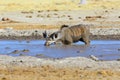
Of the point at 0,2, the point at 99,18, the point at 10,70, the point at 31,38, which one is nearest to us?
the point at 10,70

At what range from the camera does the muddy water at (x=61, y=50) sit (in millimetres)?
15609

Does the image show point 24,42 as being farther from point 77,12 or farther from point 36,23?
point 77,12

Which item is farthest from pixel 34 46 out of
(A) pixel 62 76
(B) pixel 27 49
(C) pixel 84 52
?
(A) pixel 62 76

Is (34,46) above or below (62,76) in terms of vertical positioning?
below

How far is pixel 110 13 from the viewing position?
34594mm

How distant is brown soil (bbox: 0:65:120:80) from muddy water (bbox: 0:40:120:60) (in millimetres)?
3082

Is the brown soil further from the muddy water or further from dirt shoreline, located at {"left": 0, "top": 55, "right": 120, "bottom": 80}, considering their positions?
the muddy water

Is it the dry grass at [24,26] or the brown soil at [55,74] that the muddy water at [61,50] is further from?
the dry grass at [24,26]

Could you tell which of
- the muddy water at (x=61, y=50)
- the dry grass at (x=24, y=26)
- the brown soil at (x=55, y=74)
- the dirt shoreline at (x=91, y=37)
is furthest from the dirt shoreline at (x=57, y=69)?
the dry grass at (x=24, y=26)

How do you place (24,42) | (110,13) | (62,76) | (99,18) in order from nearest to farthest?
1. (62,76)
2. (24,42)
3. (99,18)
4. (110,13)

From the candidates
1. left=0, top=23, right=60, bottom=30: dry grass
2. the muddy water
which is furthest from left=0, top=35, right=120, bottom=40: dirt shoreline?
left=0, top=23, right=60, bottom=30: dry grass

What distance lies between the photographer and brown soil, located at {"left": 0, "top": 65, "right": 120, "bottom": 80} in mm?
10702

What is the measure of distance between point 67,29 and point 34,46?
161 centimetres

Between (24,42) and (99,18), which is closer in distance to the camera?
(24,42)
